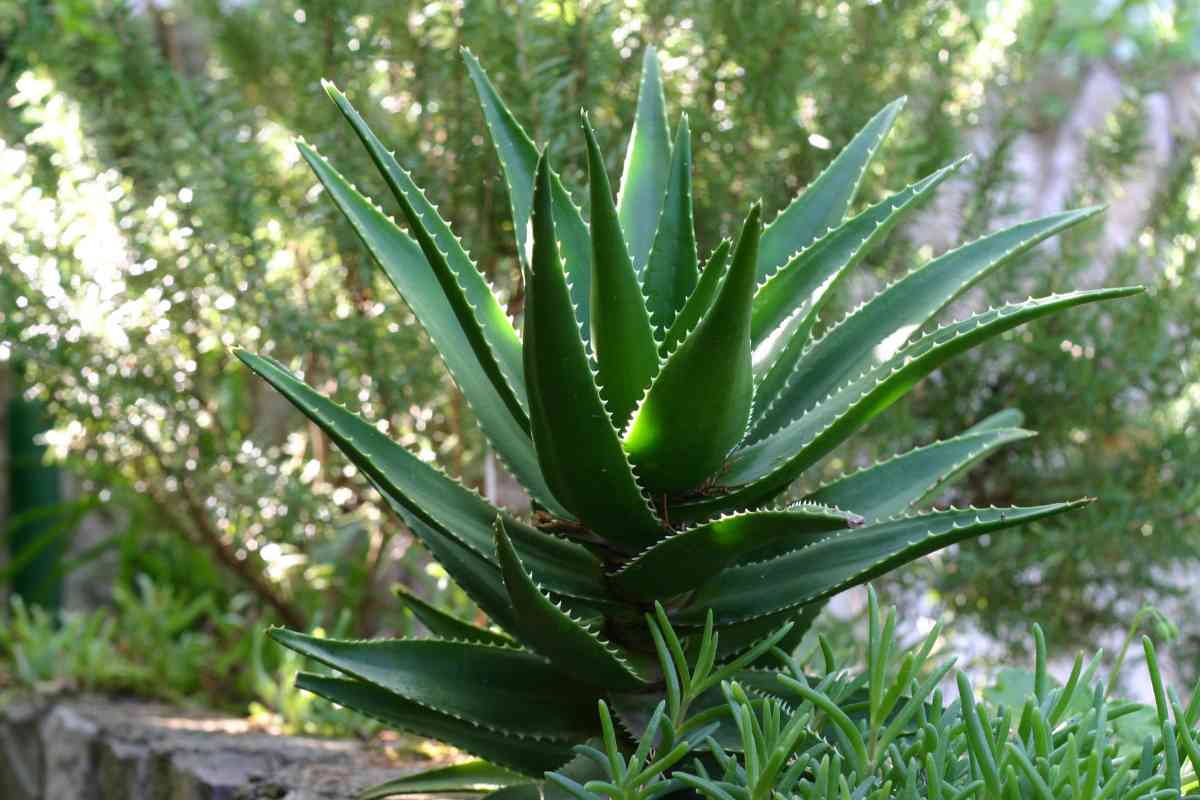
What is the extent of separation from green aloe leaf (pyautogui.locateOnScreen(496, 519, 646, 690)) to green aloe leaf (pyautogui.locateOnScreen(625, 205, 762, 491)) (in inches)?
5.9

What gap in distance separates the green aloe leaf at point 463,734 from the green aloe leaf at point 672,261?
0.44 metres

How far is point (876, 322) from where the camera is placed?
124 cm

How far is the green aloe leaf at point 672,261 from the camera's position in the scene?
3.91ft

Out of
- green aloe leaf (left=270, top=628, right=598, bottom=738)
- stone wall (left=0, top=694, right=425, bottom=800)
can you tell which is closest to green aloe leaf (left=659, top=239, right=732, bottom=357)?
green aloe leaf (left=270, top=628, right=598, bottom=738)

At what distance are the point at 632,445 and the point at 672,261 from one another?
23 cm

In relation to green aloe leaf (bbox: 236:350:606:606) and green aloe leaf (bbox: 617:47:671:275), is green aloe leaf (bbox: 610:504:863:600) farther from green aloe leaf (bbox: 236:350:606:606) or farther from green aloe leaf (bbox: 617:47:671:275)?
green aloe leaf (bbox: 617:47:671:275)

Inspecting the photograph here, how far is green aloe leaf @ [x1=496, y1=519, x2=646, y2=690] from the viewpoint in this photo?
1008mm

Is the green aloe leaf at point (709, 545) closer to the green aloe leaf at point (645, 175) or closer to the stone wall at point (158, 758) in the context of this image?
the green aloe leaf at point (645, 175)

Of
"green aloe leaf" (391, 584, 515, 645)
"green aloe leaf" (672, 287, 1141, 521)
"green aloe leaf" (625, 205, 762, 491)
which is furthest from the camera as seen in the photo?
"green aloe leaf" (391, 584, 515, 645)

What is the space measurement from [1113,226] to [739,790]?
21.2ft

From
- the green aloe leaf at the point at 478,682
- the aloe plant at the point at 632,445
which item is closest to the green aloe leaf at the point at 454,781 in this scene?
the aloe plant at the point at 632,445

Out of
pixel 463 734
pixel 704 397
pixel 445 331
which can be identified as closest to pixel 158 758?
pixel 463 734

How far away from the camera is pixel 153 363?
2238 mm

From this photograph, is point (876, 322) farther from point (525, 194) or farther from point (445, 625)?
point (445, 625)
